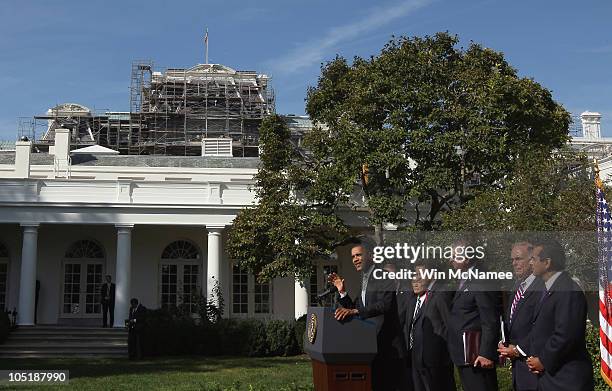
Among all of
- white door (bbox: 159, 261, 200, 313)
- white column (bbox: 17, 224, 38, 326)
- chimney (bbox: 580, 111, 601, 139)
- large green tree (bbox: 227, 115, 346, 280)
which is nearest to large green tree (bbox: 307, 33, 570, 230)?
large green tree (bbox: 227, 115, 346, 280)

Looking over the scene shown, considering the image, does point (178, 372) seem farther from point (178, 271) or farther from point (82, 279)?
point (82, 279)

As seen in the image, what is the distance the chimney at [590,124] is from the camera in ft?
185

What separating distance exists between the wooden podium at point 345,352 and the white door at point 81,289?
2193 centimetres

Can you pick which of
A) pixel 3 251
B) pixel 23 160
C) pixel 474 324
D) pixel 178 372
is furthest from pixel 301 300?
pixel 474 324

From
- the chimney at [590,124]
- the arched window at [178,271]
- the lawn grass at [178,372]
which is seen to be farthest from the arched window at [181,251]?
the chimney at [590,124]

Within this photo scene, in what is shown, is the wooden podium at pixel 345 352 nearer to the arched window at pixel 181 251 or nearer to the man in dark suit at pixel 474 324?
the man in dark suit at pixel 474 324

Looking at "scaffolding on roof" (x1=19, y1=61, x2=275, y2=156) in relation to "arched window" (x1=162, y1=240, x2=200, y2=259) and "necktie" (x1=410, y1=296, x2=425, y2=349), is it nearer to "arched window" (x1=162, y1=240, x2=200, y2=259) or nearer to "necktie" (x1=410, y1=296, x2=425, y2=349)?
"arched window" (x1=162, y1=240, x2=200, y2=259)

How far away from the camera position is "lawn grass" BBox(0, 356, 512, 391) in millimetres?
13992

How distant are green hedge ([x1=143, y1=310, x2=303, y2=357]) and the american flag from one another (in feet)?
40.6

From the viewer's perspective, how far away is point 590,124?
5647cm

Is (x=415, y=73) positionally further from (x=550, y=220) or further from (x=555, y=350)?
(x=555, y=350)

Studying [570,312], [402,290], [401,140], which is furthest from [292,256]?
[570,312]

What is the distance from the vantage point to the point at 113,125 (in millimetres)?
51281

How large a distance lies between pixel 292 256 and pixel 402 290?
13.5 meters
